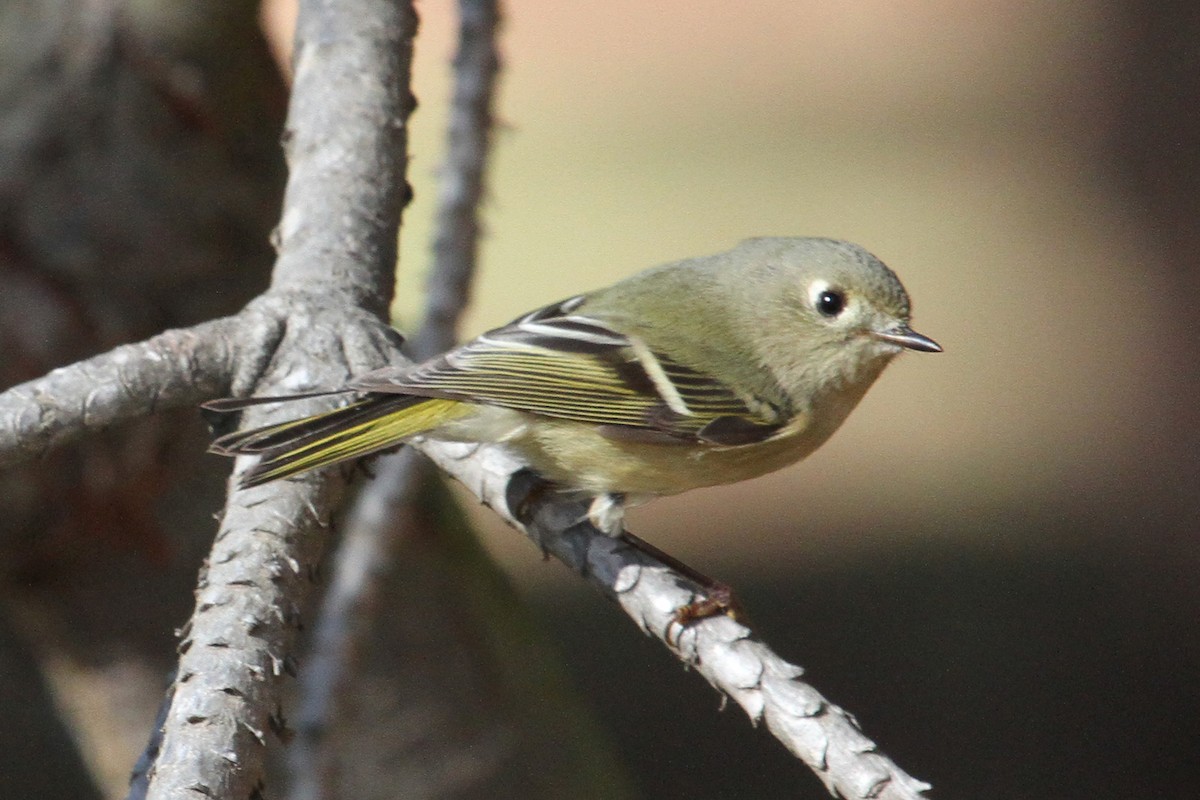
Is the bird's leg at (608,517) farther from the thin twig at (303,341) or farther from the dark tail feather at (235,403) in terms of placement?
the dark tail feather at (235,403)

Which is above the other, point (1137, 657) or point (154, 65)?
point (154, 65)

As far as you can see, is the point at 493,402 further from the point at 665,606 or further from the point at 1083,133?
the point at 1083,133

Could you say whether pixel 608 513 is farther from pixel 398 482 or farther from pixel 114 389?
pixel 114 389

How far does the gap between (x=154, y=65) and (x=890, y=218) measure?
471 centimetres

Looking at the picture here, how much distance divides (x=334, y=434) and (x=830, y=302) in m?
0.81

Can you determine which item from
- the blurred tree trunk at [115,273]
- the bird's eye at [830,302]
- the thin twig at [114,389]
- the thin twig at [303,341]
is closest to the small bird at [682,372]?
the bird's eye at [830,302]

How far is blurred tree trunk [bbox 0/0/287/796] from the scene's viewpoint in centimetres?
187

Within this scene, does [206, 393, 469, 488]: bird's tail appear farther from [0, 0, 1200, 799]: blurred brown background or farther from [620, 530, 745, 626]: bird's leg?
[0, 0, 1200, 799]: blurred brown background

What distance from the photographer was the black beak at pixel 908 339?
1.87 m

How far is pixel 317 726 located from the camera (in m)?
1.45

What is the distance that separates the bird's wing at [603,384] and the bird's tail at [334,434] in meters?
0.11

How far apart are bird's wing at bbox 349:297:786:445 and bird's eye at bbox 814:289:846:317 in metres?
0.17

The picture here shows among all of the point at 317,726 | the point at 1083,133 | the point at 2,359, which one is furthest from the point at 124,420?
the point at 1083,133

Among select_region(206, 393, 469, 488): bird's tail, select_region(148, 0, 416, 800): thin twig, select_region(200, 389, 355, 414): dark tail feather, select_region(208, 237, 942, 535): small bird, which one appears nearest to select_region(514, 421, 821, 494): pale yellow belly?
select_region(208, 237, 942, 535): small bird
